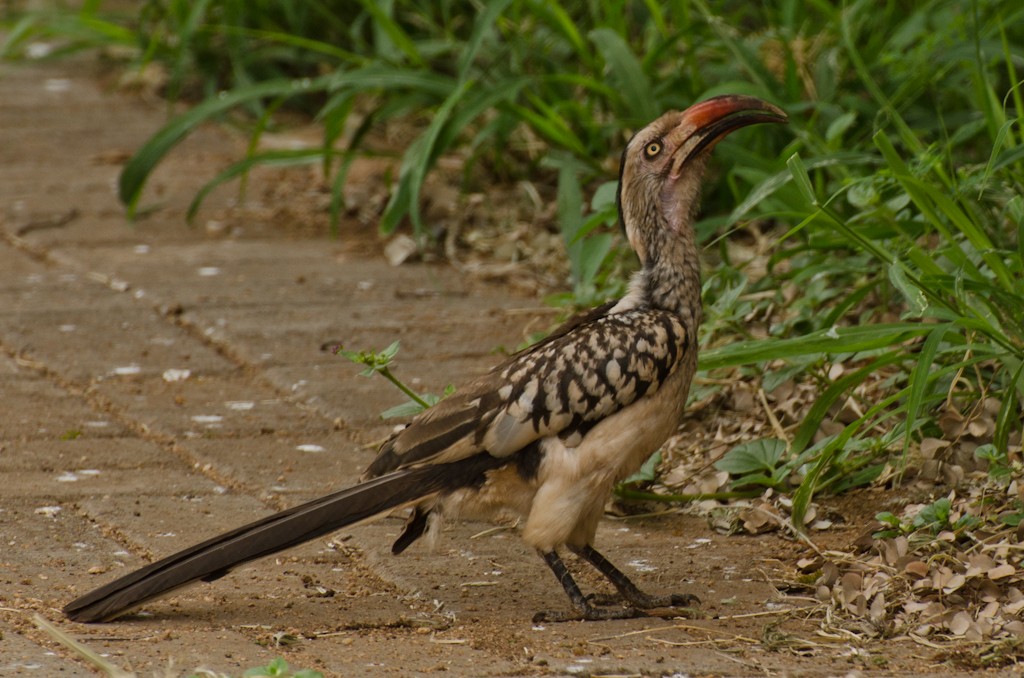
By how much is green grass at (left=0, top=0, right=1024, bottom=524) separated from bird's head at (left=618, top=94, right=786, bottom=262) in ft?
0.71

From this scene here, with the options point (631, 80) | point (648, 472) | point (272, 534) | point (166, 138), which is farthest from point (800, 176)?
point (166, 138)

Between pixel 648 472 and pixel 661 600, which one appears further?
pixel 648 472

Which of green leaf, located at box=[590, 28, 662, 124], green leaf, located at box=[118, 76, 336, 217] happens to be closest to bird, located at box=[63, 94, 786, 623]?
green leaf, located at box=[590, 28, 662, 124]

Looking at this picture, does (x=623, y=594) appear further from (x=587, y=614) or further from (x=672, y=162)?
(x=672, y=162)

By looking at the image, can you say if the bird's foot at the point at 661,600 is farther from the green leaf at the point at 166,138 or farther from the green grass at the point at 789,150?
the green leaf at the point at 166,138

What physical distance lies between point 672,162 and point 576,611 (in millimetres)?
1036

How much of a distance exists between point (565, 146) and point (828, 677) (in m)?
2.82

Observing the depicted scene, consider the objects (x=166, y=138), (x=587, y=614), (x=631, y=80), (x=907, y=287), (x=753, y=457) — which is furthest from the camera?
(x=166, y=138)

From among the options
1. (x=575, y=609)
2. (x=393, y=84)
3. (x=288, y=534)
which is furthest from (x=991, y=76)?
(x=288, y=534)

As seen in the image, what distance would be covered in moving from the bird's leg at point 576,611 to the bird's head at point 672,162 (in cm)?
75

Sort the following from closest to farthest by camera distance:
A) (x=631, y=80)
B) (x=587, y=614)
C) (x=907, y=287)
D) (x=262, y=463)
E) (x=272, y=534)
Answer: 1. (x=272, y=534)
2. (x=587, y=614)
3. (x=907, y=287)
4. (x=262, y=463)
5. (x=631, y=80)

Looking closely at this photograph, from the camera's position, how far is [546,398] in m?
3.11

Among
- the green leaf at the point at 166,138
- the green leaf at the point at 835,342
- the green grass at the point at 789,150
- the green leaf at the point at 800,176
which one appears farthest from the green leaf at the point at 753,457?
the green leaf at the point at 166,138

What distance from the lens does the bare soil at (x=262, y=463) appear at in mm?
2844
